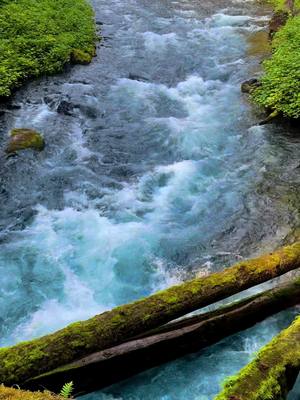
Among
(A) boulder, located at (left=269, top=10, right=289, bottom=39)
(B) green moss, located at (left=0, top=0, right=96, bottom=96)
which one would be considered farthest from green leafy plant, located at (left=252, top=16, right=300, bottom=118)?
(B) green moss, located at (left=0, top=0, right=96, bottom=96)

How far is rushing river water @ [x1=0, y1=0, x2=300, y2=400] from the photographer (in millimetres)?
8422

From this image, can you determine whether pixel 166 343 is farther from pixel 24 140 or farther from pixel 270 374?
pixel 24 140

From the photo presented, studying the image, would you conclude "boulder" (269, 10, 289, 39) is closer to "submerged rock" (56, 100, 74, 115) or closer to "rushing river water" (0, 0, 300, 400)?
"rushing river water" (0, 0, 300, 400)

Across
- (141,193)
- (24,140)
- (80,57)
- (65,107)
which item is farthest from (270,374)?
(80,57)

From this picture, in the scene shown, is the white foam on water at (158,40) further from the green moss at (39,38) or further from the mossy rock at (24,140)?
the mossy rock at (24,140)

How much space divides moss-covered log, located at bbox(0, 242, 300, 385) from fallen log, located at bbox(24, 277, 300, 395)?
0.45 ft

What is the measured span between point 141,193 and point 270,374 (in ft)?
23.0

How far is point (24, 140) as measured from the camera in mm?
13180

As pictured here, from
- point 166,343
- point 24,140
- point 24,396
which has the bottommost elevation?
point 24,140

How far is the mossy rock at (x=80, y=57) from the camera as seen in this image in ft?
58.9

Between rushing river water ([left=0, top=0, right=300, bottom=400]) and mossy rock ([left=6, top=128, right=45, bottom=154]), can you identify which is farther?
mossy rock ([left=6, top=128, right=45, bottom=154])

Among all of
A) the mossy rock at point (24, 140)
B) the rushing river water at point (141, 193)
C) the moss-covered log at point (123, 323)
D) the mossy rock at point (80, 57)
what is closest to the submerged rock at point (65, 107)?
the rushing river water at point (141, 193)

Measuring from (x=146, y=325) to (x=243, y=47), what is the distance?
15698 mm

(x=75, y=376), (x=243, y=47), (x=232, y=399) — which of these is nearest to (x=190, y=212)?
(x=75, y=376)
